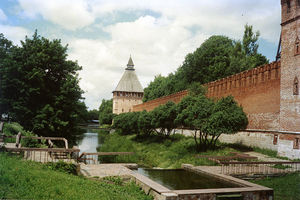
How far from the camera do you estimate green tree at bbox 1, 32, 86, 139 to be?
1319cm

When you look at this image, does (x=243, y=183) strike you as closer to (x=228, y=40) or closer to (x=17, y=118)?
(x=17, y=118)

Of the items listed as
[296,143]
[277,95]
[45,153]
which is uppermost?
[277,95]

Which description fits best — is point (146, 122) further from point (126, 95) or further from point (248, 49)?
point (126, 95)

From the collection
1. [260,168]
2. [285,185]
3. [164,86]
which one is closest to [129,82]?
[164,86]

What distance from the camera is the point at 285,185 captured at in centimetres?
805

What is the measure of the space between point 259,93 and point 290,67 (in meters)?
3.31

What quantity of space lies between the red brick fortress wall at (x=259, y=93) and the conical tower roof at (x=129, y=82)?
1456 inches

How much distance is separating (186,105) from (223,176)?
8.49 meters

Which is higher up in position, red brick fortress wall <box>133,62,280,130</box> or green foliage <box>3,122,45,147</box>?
red brick fortress wall <box>133,62,280,130</box>

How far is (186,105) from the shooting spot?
16625 mm

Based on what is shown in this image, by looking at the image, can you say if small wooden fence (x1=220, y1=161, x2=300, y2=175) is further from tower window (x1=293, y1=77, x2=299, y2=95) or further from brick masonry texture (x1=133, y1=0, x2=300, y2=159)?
tower window (x1=293, y1=77, x2=299, y2=95)

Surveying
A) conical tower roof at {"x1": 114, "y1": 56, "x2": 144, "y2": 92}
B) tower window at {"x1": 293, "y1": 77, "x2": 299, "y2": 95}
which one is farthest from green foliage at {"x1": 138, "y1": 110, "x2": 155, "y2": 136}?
conical tower roof at {"x1": 114, "y1": 56, "x2": 144, "y2": 92}

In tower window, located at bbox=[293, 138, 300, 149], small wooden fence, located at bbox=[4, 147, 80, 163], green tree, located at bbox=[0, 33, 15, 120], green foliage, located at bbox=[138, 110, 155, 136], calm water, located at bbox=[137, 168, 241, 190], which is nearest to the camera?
small wooden fence, located at bbox=[4, 147, 80, 163]

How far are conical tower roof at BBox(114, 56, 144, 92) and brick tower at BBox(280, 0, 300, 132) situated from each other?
4313 centimetres
